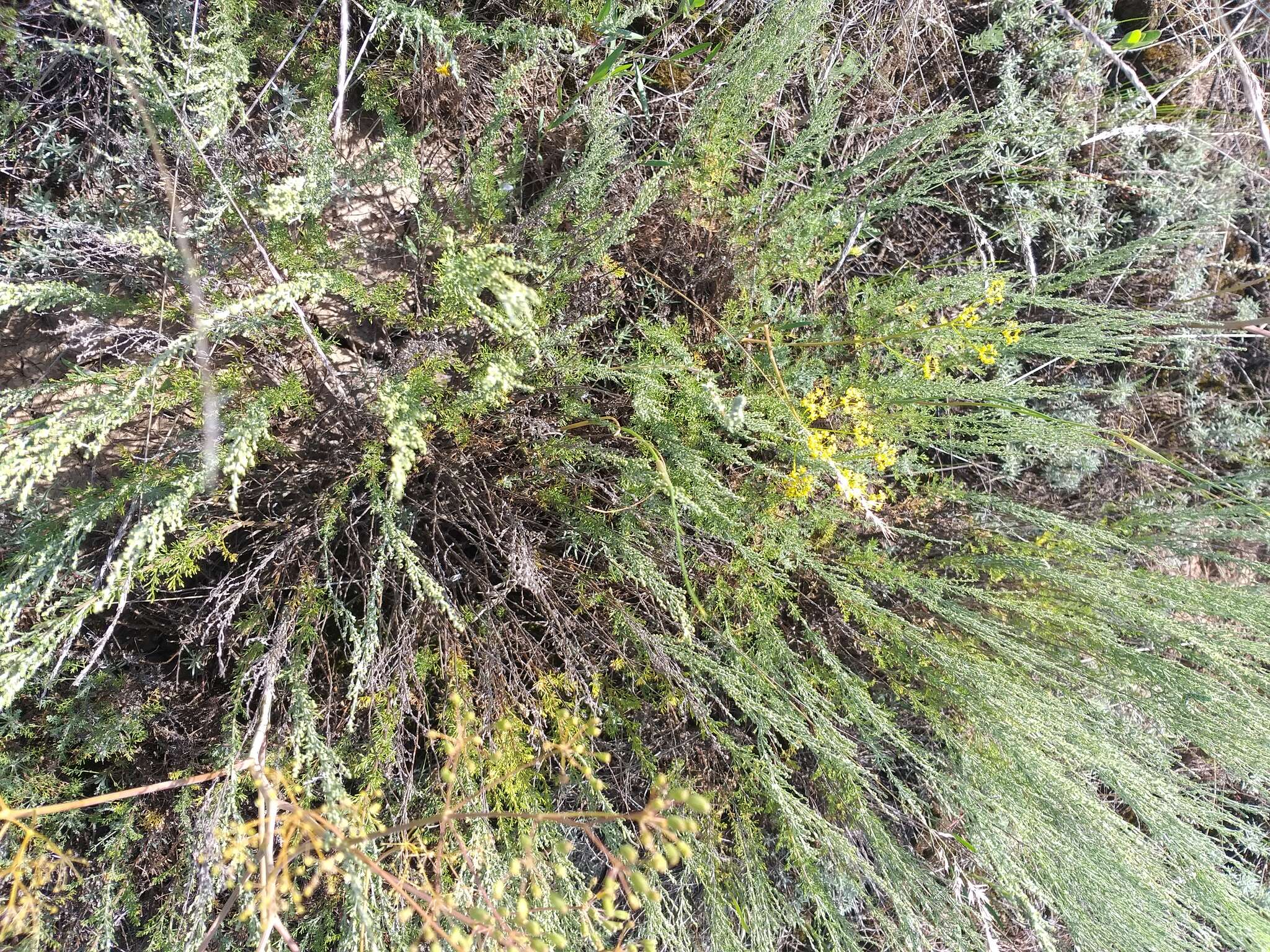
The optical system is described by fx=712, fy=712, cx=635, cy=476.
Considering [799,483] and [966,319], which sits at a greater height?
[966,319]

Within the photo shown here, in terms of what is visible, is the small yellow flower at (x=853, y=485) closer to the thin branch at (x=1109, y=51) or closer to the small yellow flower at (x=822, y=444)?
the small yellow flower at (x=822, y=444)

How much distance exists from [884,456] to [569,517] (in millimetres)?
993

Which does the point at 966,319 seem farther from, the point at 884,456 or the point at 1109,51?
the point at 1109,51

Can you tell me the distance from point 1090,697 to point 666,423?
1834 mm

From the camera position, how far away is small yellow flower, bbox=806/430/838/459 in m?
1.96

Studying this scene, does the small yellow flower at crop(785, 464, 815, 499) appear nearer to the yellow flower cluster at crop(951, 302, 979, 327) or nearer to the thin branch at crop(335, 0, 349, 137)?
the yellow flower cluster at crop(951, 302, 979, 327)

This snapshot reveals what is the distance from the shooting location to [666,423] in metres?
2.27

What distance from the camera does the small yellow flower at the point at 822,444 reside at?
77.3 inches

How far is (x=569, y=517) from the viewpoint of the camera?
232 centimetres

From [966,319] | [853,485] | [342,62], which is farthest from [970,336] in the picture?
[342,62]

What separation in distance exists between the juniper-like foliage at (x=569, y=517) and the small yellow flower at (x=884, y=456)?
11 cm

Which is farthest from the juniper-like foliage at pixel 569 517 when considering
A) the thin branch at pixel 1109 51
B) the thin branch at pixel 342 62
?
the thin branch at pixel 1109 51

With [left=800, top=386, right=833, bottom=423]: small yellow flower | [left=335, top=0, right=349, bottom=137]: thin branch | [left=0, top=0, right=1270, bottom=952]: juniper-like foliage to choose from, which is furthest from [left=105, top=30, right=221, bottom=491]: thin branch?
[left=800, top=386, right=833, bottom=423]: small yellow flower

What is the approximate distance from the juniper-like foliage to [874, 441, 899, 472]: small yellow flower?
0.11m
